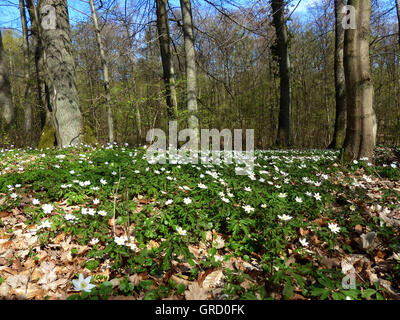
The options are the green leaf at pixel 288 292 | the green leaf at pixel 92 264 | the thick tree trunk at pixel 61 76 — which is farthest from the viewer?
the thick tree trunk at pixel 61 76

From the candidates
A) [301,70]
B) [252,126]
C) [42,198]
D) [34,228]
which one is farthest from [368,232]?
[301,70]

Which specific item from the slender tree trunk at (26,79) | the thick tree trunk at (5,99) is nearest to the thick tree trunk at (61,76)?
the thick tree trunk at (5,99)

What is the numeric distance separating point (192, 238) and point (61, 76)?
6.24 meters

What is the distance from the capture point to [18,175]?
9.55 feet

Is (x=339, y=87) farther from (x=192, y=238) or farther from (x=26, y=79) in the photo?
(x=26, y=79)

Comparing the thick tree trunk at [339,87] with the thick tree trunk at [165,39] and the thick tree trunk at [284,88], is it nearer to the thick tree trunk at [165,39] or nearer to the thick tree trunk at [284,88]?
the thick tree trunk at [284,88]

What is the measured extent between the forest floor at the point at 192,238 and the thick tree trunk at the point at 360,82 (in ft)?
4.98

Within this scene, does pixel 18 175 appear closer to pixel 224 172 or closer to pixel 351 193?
pixel 224 172

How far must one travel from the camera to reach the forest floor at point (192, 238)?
1.58 metres

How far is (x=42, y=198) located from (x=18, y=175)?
0.70 meters

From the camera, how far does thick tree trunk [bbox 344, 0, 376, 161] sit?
4168 millimetres

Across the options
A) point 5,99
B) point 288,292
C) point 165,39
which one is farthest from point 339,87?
point 5,99

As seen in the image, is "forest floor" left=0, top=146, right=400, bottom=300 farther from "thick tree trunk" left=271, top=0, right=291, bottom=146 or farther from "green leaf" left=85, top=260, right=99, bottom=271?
"thick tree trunk" left=271, top=0, right=291, bottom=146

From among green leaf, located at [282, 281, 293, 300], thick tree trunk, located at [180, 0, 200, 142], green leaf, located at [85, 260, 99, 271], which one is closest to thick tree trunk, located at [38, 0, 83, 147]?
thick tree trunk, located at [180, 0, 200, 142]
